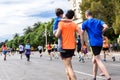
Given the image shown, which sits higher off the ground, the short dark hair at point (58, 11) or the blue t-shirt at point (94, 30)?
the short dark hair at point (58, 11)

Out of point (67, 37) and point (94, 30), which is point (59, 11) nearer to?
point (67, 37)

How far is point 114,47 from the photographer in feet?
205

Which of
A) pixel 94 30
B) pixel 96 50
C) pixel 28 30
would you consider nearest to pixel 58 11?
pixel 94 30

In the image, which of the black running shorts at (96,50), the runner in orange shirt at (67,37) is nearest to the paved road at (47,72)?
the black running shorts at (96,50)

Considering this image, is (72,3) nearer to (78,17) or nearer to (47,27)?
(78,17)

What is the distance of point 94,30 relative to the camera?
13.1m

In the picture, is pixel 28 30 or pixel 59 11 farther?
pixel 28 30

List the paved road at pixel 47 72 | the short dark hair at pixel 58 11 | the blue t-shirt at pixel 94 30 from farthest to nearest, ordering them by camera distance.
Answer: the paved road at pixel 47 72 < the blue t-shirt at pixel 94 30 < the short dark hair at pixel 58 11

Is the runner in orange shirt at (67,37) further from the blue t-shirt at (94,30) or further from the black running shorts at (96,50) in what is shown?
the blue t-shirt at (94,30)

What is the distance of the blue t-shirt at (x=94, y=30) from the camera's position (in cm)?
1301

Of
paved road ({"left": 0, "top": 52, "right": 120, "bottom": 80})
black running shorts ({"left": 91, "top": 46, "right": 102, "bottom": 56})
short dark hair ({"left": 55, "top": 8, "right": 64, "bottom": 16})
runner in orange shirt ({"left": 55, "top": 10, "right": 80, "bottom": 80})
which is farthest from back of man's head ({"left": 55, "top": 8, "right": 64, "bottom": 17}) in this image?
paved road ({"left": 0, "top": 52, "right": 120, "bottom": 80})

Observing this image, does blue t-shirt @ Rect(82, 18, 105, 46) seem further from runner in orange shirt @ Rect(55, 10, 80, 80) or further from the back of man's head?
runner in orange shirt @ Rect(55, 10, 80, 80)

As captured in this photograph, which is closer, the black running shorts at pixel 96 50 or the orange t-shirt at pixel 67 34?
the orange t-shirt at pixel 67 34

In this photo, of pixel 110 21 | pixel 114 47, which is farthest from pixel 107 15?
pixel 114 47
